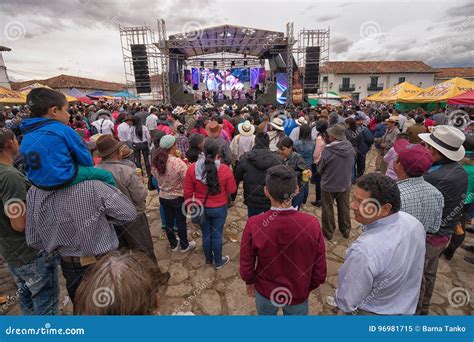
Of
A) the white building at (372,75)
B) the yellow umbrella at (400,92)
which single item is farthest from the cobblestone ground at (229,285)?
the white building at (372,75)

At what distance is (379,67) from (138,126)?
4477 centimetres

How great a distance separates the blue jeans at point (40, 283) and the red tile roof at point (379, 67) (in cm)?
4137

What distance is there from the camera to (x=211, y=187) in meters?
2.99

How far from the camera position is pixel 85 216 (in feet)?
5.67

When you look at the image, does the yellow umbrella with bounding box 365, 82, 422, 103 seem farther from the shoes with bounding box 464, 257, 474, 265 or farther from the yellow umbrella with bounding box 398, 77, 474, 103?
the shoes with bounding box 464, 257, 474, 265

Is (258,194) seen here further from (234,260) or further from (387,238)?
(387,238)

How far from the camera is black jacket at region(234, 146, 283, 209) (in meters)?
3.08

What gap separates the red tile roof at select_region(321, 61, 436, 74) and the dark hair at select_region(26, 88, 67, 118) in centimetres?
4114

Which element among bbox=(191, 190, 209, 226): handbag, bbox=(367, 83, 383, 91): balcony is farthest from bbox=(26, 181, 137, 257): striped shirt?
bbox=(367, 83, 383, 91): balcony

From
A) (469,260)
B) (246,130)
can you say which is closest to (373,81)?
(246,130)

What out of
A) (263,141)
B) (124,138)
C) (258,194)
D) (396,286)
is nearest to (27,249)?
(258,194)

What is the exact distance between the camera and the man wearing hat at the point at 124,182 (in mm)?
2539

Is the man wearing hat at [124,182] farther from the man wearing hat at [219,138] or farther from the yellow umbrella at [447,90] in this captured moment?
the yellow umbrella at [447,90]

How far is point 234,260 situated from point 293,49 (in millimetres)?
18013
